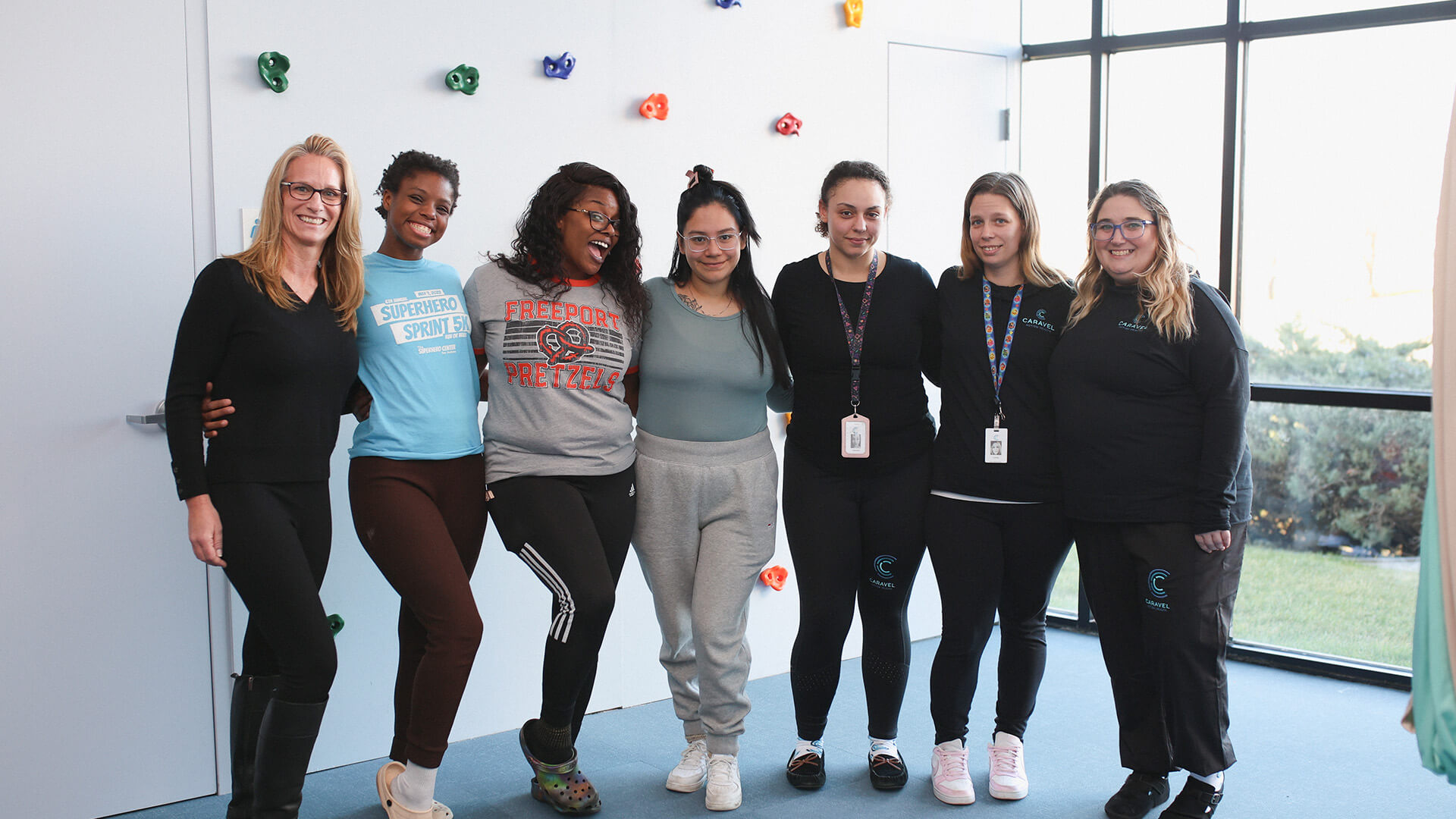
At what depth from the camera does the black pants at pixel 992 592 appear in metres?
2.69

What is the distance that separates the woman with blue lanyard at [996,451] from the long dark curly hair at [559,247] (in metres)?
0.79

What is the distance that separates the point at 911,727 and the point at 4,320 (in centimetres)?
270

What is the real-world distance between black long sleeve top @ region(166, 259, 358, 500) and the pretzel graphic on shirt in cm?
47

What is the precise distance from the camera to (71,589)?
2.72 metres

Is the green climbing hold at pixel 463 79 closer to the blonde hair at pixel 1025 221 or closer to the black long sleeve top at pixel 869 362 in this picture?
the black long sleeve top at pixel 869 362

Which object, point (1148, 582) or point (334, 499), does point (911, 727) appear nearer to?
point (1148, 582)

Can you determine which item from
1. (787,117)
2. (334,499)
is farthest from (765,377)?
(787,117)

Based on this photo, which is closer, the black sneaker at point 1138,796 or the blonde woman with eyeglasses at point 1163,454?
the blonde woman with eyeglasses at point 1163,454

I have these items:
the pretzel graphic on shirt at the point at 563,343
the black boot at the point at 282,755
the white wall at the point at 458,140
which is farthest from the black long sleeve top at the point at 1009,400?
the black boot at the point at 282,755

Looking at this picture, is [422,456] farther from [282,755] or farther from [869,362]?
[869,362]

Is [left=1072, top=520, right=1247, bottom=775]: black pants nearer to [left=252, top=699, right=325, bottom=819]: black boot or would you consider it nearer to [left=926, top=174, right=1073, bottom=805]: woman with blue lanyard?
[left=926, top=174, right=1073, bottom=805]: woman with blue lanyard

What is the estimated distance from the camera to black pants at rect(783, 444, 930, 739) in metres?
2.77

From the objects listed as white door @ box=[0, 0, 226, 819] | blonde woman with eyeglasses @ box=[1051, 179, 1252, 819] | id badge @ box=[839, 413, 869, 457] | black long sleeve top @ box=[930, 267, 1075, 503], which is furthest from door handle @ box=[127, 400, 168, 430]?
blonde woman with eyeglasses @ box=[1051, 179, 1252, 819]

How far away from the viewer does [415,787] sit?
2502 mm
